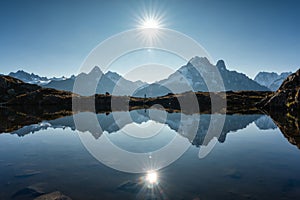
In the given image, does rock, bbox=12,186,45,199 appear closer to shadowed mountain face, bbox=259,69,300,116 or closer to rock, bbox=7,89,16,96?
shadowed mountain face, bbox=259,69,300,116

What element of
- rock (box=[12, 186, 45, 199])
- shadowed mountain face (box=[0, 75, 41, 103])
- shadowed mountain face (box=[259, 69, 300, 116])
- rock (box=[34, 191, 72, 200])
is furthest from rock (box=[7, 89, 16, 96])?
rock (box=[34, 191, 72, 200])

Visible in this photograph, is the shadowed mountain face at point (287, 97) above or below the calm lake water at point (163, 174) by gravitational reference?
above

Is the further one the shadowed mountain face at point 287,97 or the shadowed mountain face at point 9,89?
the shadowed mountain face at point 9,89

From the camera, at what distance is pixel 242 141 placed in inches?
1367

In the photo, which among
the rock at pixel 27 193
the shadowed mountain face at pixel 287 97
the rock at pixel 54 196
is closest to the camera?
the rock at pixel 54 196

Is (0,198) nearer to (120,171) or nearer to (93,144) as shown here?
(120,171)

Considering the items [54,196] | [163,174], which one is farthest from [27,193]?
[163,174]

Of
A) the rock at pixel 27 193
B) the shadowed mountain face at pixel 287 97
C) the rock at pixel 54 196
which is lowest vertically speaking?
the rock at pixel 54 196

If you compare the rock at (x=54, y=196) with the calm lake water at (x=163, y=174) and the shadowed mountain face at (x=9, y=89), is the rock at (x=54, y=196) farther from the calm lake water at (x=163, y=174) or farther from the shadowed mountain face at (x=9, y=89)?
the shadowed mountain face at (x=9, y=89)

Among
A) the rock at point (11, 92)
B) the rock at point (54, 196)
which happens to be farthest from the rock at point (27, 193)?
the rock at point (11, 92)

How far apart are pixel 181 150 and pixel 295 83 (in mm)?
92269

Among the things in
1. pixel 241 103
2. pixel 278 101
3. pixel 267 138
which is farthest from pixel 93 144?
pixel 241 103

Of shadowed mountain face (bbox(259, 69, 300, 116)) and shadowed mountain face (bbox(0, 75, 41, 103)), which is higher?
shadowed mountain face (bbox(0, 75, 41, 103))

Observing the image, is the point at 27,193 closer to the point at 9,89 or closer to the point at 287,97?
the point at 287,97
